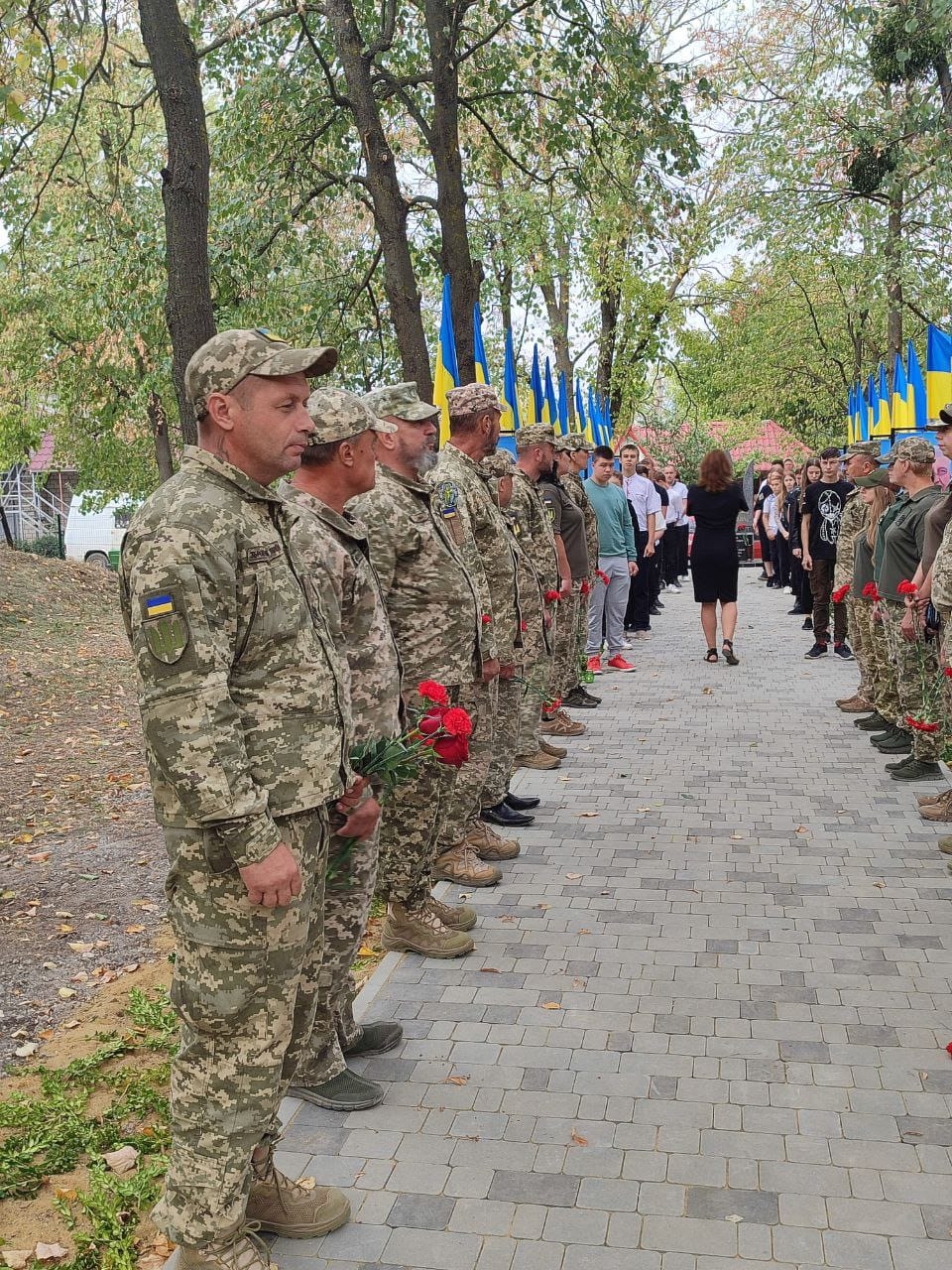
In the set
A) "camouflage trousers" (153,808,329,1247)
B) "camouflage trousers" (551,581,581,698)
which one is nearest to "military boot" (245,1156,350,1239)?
"camouflage trousers" (153,808,329,1247)

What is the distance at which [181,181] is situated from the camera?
661cm

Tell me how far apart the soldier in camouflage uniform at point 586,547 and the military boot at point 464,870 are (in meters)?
5.03

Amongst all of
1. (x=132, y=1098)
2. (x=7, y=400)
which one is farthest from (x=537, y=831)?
(x=7, y=400)

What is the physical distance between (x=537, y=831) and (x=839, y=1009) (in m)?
2.82

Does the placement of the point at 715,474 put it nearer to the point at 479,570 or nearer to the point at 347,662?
the point at 479,570

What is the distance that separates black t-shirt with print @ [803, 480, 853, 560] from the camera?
1339 cm

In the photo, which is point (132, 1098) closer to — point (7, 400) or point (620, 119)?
point (620, 119)

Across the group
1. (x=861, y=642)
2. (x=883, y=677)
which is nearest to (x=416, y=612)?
(x=883, y=677)

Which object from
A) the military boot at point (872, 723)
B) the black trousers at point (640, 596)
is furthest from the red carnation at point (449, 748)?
the black trousers at point (640, 596)

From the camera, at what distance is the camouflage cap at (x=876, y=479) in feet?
29.2

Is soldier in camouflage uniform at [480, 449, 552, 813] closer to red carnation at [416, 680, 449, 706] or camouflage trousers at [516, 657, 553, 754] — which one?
camouflage trousers at [516, 657, 553, 754]

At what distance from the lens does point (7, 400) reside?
27.1 m

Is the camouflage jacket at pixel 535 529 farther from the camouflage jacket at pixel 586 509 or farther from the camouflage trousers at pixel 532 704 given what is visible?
the camouflage jacket at pixel 586 509

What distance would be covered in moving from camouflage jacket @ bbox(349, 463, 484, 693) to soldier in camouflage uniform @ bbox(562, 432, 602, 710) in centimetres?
601
